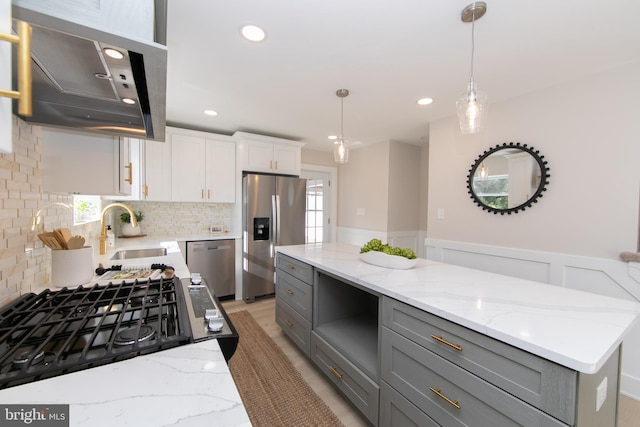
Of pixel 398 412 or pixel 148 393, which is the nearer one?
pixel 148 393

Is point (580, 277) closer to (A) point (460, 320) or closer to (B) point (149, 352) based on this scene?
(A) point (460, 320)

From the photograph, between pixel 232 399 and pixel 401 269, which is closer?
pixel 232 399

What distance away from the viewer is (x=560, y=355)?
0.72m

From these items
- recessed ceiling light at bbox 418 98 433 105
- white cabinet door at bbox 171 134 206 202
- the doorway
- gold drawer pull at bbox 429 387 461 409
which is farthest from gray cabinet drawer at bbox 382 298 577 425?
the doorway

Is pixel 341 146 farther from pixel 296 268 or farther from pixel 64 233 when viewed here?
pixel 64 233

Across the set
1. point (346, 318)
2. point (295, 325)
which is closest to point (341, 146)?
point (346, 318)

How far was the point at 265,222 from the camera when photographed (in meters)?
3.53

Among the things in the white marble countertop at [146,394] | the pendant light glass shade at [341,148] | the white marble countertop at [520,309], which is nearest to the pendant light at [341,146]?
the pendant light glass shade at [341,148]

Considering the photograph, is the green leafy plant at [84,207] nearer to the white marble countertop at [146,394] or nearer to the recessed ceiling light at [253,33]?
the recessed ceiling light at [253,33]

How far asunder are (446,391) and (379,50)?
195 cm

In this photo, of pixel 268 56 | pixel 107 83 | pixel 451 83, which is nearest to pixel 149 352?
pixel 107 83

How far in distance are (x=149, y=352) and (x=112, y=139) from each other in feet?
4.41

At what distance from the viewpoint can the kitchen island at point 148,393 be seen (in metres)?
0.46

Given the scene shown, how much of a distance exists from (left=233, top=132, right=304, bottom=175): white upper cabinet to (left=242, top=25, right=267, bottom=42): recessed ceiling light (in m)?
1.87
